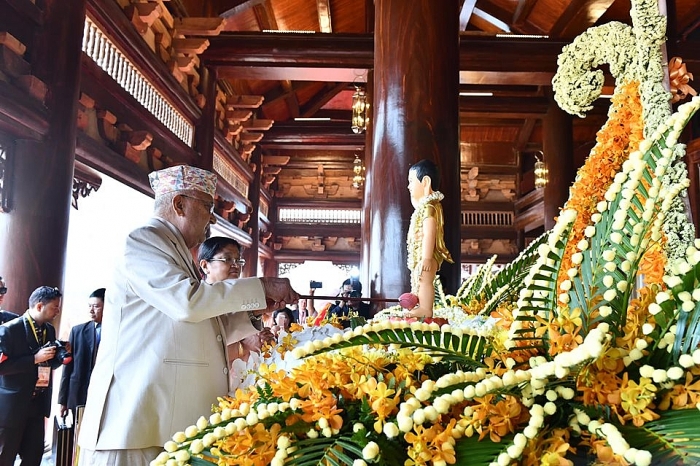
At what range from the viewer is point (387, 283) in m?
2.71

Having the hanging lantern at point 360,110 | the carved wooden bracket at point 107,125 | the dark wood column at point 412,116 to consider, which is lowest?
the dark wood column at point 412,116

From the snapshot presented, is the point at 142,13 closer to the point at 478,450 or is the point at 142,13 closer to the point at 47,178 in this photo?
the point at 47,178

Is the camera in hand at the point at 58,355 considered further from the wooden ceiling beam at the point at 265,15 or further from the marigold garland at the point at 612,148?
the wooden ceiling beam at the point at 265,15

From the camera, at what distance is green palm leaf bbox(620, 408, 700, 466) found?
49 centimetres

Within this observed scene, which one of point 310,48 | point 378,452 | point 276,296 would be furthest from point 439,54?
point 310,48

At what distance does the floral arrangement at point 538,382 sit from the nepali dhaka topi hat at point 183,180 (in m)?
0.89

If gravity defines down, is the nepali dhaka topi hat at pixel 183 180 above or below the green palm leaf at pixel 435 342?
above

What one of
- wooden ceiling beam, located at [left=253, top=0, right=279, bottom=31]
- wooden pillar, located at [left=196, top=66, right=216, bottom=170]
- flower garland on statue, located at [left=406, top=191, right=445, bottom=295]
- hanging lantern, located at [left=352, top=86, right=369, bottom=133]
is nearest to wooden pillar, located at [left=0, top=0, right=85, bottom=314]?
flower garland on statue, located at [left=406, top=191, right=445, bottom=295]

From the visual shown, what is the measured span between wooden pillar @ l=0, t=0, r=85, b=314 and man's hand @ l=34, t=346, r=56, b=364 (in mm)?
386

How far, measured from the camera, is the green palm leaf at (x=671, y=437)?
1.59 ft

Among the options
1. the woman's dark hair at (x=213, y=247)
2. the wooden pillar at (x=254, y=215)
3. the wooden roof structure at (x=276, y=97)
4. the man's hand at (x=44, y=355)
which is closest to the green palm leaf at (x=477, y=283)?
the woman's dark hair at (x=213, y=247)

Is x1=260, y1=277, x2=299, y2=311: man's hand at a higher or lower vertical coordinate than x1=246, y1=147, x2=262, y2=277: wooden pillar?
lower

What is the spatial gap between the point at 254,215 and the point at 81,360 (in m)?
5.84

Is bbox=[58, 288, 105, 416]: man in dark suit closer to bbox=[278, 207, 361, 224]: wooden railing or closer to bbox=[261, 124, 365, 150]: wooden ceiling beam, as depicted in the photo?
bbox=[261, 124, 365, 150]: wooden ceiling beam
